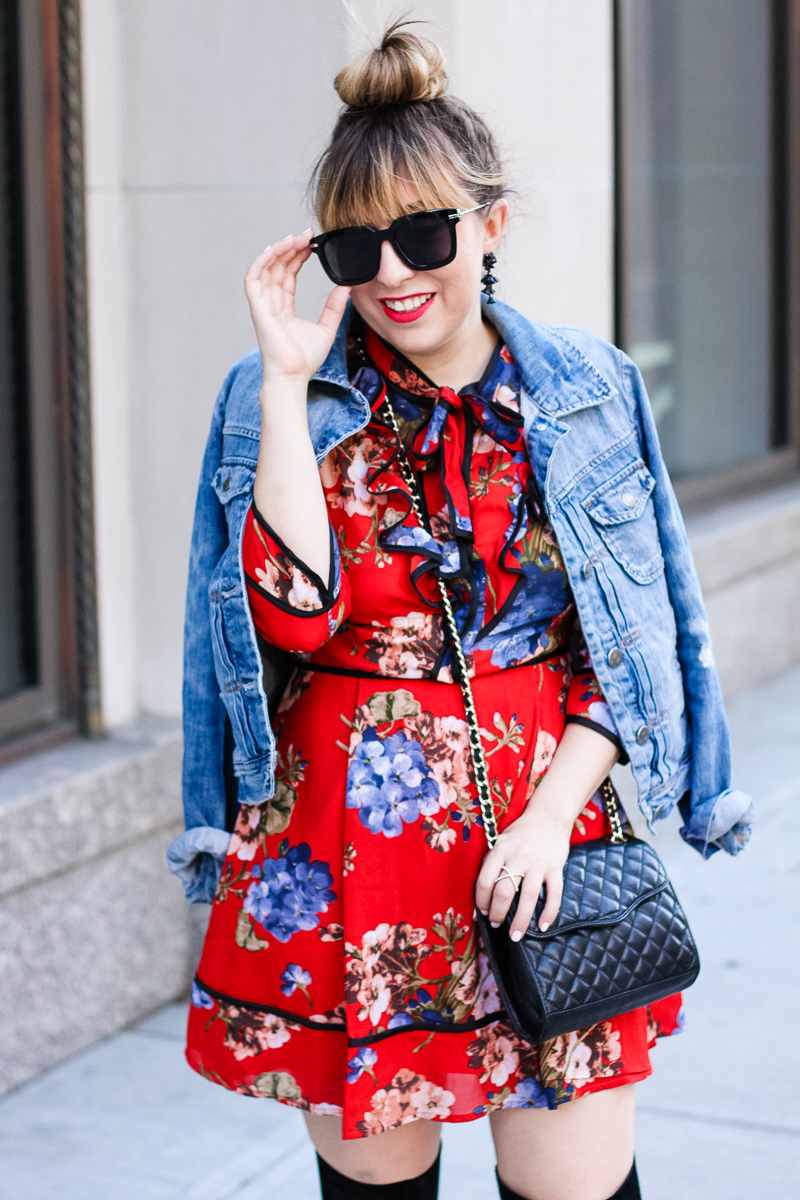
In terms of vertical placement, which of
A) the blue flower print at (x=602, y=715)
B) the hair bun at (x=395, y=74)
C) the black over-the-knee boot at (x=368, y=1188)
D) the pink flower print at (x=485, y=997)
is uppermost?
the hair bun at (x=395, y=74)

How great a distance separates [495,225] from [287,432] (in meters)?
0.47

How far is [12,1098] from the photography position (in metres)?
3.50

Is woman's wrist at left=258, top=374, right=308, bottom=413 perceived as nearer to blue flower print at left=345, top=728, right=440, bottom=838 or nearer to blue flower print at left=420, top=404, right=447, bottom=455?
blue flower print at left=420, top=404, right=447, bottom=455

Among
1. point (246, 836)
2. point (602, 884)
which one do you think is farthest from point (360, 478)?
point (602, 884)

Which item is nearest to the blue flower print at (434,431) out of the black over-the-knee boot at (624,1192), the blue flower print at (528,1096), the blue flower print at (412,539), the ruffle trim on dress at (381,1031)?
the blue flower print at (412,539)

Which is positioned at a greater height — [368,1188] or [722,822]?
[722,822]

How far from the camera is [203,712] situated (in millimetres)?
2328

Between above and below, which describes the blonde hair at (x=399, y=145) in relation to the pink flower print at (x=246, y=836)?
above

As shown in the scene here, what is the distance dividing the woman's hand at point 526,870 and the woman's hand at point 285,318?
677 millimetres

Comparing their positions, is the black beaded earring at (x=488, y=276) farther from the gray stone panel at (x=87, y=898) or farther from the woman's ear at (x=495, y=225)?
the gray stone panel at (x=87, y=898)

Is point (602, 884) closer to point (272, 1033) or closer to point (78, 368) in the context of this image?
point (272, 1033)

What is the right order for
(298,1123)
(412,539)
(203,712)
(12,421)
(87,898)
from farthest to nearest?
(12,421)
(87,898)
(298,1123)
(203,712)
(412,539)

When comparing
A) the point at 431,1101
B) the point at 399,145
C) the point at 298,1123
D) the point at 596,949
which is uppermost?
the point at 399,145

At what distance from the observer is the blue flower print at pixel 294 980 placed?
2.12 meters
